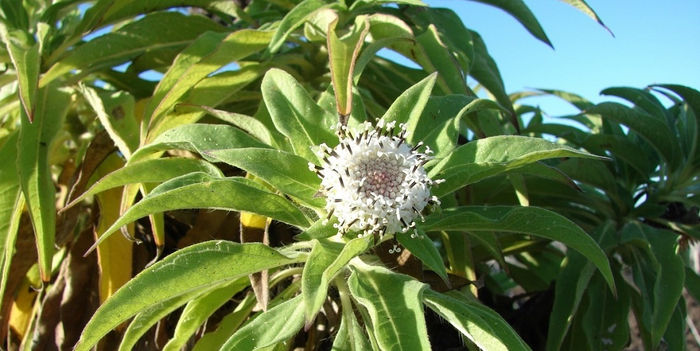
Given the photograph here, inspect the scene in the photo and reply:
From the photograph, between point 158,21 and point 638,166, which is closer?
point 158,21

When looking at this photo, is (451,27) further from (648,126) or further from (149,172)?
(149,172)

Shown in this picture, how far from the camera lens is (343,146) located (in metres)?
0.88

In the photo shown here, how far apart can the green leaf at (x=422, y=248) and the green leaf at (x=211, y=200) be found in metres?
0.14

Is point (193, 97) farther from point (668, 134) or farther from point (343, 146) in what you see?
point (668, 134)

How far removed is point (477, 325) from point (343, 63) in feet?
1.33

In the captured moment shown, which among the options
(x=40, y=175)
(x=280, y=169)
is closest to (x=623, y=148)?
(x=280, y=169)

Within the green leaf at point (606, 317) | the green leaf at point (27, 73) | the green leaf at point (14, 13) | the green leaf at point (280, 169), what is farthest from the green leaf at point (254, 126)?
the green leaf at point (606, 317)

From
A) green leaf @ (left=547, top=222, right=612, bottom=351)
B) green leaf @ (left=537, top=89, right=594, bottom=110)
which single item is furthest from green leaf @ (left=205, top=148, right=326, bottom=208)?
green leaf @ (left=537, top=89, right=594, bottom=110)

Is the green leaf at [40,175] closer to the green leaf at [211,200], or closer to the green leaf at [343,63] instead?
the green leaf at [211,200]

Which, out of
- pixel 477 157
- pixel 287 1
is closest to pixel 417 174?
pixel 477 157

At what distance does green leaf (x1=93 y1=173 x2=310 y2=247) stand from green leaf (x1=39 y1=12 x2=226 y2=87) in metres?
0.53

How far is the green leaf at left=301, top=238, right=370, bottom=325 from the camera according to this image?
0.70m

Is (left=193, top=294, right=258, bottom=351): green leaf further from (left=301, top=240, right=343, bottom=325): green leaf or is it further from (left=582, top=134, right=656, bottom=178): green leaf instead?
(left=582, top=134, right=656, bottom=178): green leaf

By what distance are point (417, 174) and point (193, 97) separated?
0.50 metres
